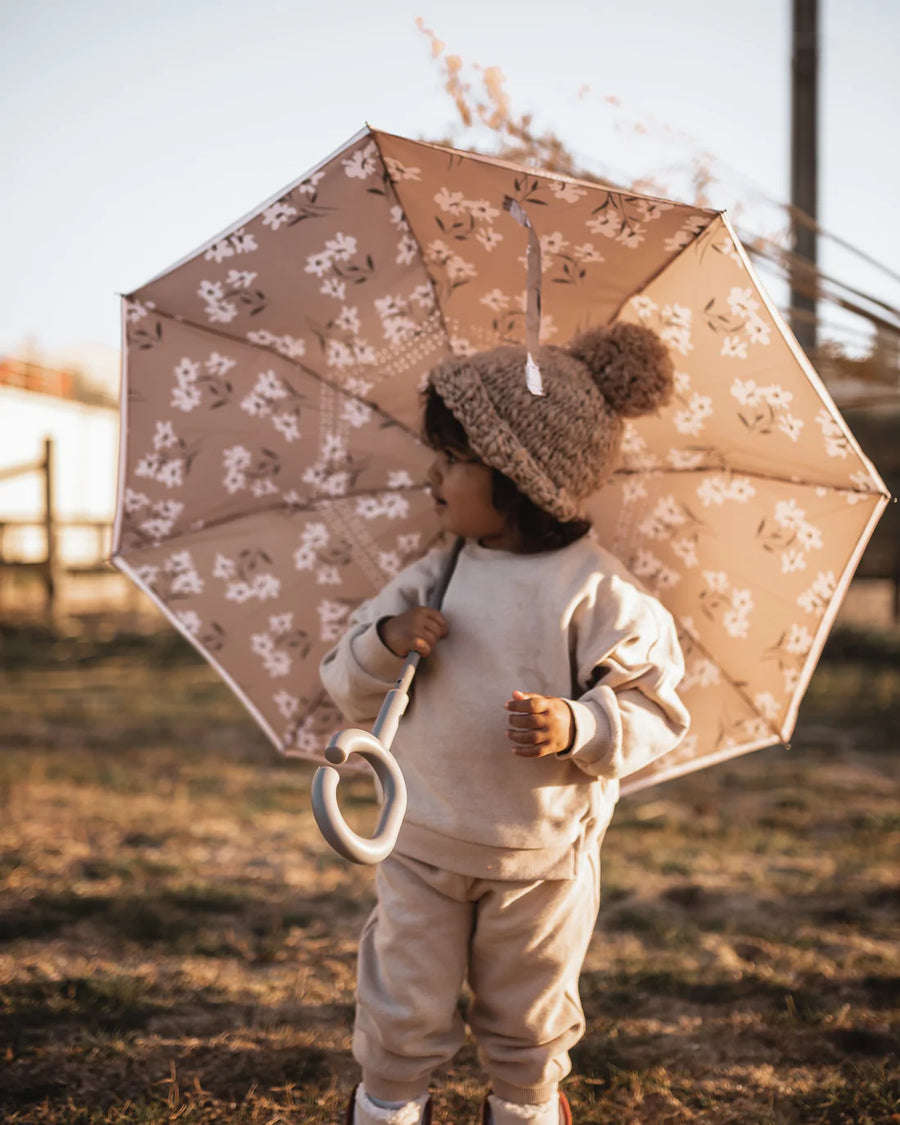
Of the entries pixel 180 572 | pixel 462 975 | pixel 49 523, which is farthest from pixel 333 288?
pixel 49 523

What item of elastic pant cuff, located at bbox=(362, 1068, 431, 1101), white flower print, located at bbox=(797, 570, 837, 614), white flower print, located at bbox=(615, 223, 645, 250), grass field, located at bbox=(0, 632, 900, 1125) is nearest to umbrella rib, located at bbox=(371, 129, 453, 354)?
white flower print, located at bbox=(615, 223, 645, 250)

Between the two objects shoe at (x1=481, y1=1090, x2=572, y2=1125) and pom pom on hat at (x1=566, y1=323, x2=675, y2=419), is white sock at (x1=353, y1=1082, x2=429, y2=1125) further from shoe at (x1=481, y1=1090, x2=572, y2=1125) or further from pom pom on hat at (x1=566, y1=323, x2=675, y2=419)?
pom pom on hat at (x1=566, y1=323, x2=675, y2=419)

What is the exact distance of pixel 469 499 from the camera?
5.71ft

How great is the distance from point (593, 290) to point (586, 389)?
0.24m

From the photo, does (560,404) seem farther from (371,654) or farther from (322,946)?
(322,946)

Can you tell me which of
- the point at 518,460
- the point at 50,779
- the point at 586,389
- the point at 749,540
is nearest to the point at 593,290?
the point at 586,389

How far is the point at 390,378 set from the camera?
205cm

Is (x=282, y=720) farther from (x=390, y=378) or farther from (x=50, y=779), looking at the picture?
(x=50, y=779)

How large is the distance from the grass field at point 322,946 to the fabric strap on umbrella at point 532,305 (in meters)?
1.45

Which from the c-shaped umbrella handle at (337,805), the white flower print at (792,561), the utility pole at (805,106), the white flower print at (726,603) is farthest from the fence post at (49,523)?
the c-shaped umbrella handle at (337,805)

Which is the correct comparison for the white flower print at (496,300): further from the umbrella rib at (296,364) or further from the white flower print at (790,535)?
the white flower print at (790,535)

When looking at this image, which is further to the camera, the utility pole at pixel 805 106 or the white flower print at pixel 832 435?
the utility pole at pixel 805 106

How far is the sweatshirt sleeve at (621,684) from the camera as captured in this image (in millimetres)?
1608

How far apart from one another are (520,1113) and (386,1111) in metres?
0.22
